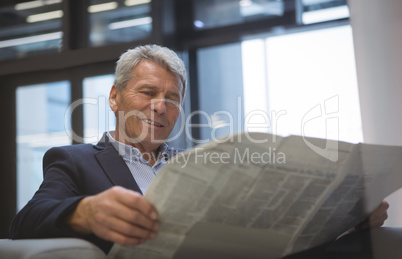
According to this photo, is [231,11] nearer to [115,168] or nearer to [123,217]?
[115,168]

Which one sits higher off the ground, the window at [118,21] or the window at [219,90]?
the window at [118,21]

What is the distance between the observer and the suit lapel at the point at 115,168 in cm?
94

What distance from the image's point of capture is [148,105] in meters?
1.15

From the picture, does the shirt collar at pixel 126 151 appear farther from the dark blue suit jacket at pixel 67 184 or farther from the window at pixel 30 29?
the window at pixel 30 29

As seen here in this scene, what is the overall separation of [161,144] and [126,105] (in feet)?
0.49

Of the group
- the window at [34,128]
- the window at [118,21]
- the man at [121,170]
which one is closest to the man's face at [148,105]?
the man at [121,170]

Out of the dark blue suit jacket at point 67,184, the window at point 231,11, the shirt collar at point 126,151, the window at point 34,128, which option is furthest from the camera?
the window at point 34,128

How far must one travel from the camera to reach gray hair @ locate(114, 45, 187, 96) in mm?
1174

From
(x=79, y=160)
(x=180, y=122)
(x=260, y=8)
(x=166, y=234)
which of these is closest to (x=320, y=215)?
(x=166, y=234)

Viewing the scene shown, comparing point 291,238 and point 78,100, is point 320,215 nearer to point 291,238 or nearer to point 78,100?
point 291,238

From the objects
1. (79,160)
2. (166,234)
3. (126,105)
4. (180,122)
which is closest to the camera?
(166,234)

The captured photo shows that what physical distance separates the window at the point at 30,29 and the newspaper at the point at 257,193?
2912 mm

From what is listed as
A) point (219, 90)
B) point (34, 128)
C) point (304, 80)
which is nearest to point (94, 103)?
point (34, 128)

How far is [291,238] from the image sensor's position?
2.38 feet
